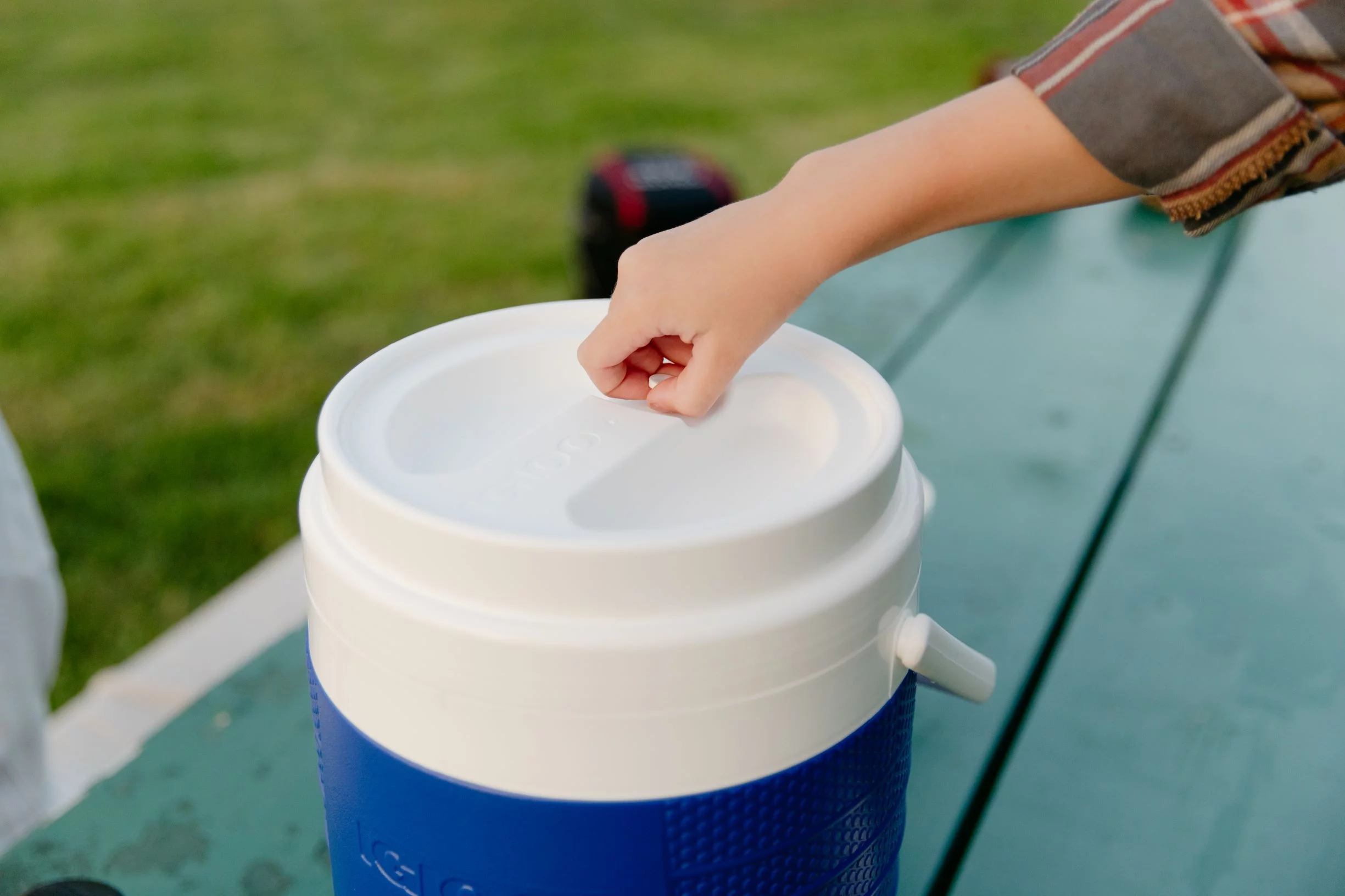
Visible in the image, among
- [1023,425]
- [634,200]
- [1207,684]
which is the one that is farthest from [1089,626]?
[634,200]

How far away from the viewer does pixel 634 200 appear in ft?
6.79

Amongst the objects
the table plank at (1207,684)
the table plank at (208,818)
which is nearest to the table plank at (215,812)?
the table plank at (208,818)

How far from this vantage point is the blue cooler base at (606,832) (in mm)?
506

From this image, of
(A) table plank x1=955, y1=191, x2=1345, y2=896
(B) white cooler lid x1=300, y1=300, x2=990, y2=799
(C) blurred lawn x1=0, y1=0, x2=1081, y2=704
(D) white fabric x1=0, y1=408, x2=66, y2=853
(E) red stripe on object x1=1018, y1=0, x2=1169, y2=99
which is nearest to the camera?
(B) white cooler lid x1=300, y1=300, x2=990, y2=799

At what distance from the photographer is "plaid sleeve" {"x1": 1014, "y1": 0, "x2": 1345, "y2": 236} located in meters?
0.56

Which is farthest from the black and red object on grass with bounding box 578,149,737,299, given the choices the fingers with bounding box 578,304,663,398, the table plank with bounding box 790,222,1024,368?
the fingers with bounding box 578,304,663,398

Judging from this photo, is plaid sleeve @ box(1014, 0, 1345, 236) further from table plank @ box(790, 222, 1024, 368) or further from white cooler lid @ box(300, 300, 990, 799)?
table plank @ box(790, 222, 1024, 368)

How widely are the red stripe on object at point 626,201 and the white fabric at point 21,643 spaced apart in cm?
115

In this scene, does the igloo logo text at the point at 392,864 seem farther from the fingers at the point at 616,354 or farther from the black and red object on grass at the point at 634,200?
the black and red object on grass at the point at 634,200

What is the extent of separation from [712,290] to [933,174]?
5.0 inches

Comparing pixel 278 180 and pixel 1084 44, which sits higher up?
pixel 1084 44

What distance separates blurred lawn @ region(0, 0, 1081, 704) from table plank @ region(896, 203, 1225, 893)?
4.20ft

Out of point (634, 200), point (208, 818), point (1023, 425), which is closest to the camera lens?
point (208, 818)

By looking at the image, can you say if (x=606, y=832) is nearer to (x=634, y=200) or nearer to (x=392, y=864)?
(x=392, y=864)
